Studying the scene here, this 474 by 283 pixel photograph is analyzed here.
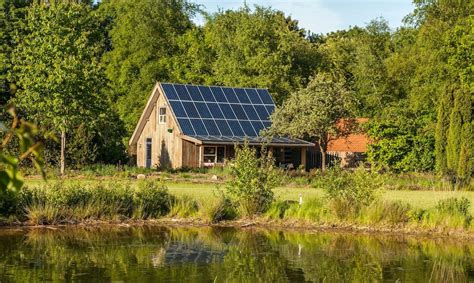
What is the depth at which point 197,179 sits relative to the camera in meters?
35.4

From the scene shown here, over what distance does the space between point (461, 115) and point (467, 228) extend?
18.7 metres

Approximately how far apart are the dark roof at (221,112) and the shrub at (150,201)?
17.9 m

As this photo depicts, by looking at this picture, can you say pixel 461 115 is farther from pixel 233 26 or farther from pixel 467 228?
pixel 233 26

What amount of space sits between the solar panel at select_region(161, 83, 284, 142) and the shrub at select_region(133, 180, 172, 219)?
18268 millimetres

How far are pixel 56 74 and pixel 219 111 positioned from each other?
11221mm

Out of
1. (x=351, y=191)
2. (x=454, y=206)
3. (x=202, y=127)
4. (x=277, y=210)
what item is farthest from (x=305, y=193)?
(x=202, y=127)

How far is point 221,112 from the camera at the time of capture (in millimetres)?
45875

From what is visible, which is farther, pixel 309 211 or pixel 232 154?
pixel 232 154

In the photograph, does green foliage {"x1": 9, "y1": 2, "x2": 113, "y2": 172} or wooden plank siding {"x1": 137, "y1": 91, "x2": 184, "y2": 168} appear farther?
wooden plank siding {"x1": 137, "y1": 91, "x2": 184, "y2": 168}

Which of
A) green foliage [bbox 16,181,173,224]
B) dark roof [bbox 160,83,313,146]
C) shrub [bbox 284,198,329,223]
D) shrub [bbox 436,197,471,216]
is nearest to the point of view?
shrub [bbox 436,197,471,216]

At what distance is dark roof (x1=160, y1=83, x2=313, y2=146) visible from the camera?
43594mm

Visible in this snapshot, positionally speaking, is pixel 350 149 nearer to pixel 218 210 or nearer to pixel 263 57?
pixel 263 57

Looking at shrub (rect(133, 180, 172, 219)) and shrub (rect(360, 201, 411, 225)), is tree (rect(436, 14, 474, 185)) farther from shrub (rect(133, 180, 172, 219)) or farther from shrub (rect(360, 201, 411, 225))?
shrub (rect(133, 180, 172, 219))

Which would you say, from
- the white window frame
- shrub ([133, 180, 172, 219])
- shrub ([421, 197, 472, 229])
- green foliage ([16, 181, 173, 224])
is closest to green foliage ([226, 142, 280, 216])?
green foliage ([16, 181, 173, 224])
